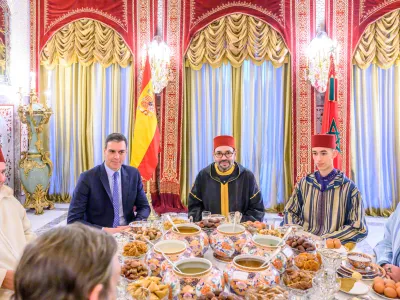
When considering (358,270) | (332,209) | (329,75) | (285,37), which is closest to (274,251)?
(358,270)

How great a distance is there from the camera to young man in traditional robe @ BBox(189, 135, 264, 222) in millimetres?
3238

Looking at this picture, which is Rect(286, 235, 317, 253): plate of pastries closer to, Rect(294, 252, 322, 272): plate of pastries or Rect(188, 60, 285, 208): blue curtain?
Rect(294, 252, 322, 272): plate of pastries

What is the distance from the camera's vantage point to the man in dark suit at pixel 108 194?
2.93 m

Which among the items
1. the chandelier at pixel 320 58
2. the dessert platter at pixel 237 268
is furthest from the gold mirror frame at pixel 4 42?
the dessert platter at pixel 237 268

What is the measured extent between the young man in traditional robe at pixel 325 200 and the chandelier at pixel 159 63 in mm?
3281

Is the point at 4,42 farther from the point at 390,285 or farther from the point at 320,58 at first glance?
the point at 390,285

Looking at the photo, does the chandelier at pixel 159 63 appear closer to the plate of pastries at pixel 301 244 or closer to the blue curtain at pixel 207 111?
the blue curtain at pixel 207 111

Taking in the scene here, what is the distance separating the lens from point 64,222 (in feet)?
17.3

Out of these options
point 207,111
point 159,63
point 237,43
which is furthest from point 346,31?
point 159,63

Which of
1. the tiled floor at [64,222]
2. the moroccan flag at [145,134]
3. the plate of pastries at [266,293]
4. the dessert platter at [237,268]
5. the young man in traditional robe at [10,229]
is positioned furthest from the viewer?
the moroccan flag at [145,134]

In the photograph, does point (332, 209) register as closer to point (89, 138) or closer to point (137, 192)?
point (137, 192)

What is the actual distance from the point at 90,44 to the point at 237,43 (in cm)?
238

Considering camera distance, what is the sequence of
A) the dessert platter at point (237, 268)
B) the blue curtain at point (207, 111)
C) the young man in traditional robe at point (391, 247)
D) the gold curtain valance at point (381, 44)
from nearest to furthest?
the dessert platter at point (237, 268), the young man in traditional robe at point (391, 247), the gold curtain valance at point (381, 44), the blue curtain at point (207, 111)

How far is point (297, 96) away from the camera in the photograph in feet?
18.3
